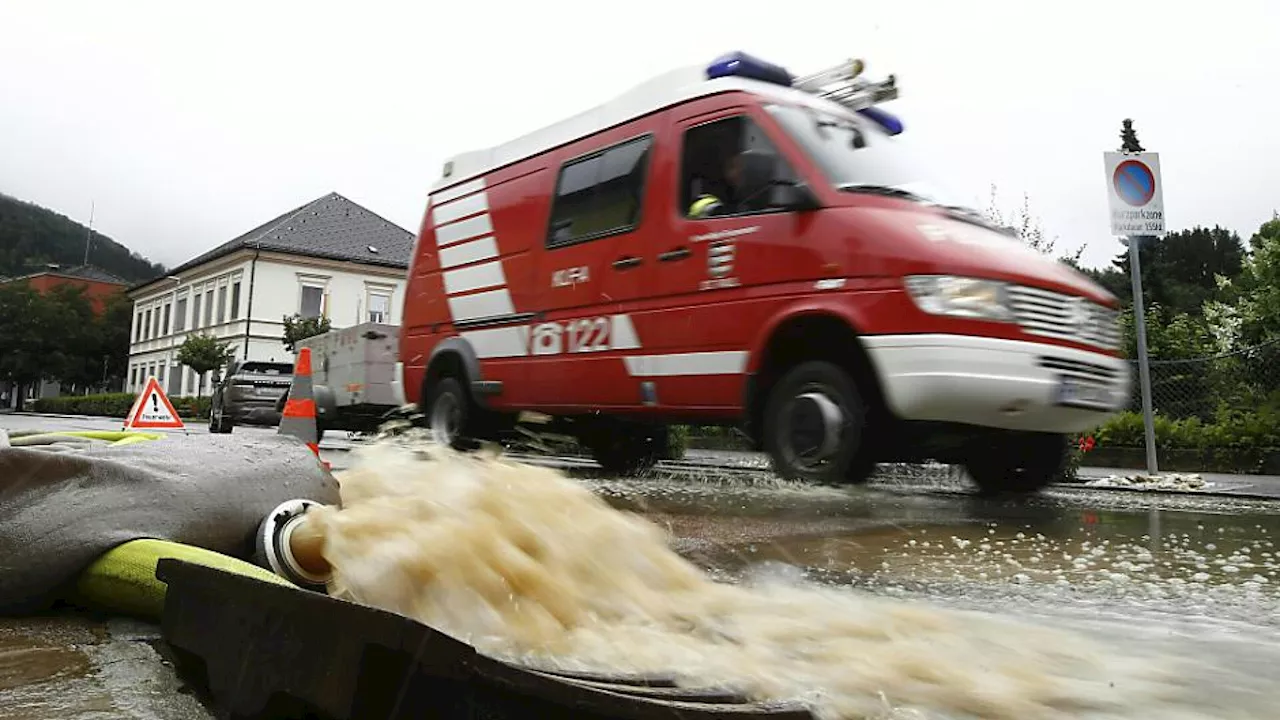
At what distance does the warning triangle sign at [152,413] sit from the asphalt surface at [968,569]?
18.4 feet

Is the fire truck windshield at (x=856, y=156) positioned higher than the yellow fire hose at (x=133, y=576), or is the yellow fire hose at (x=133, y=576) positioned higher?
the fire truck windshield at (x=856, y=156)

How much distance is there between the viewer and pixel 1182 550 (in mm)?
3377

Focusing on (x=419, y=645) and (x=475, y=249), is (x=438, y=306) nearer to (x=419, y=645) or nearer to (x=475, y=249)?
(x=475, y=249)

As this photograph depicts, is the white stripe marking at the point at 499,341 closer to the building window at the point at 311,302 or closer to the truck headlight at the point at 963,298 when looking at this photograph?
the truck headlight at the point at 963,298

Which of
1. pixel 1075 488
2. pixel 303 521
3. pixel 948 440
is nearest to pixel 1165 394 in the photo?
pixel 1075 488

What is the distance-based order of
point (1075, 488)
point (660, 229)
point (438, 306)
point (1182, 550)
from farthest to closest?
point (438, 306) < point (1075, 488) < point (660, 229) < point (1182, 550)

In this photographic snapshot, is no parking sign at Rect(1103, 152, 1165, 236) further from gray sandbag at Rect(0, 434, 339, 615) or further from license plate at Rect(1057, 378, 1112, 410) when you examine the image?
gray sandbag at Rect(0, 434, 339, 615)

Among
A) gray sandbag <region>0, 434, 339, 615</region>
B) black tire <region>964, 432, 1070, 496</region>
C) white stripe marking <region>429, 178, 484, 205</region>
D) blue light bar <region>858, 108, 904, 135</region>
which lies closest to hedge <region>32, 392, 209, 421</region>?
white stripe marking <region>429, 178, 484, 205</region>

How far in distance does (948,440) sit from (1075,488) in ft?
9.84

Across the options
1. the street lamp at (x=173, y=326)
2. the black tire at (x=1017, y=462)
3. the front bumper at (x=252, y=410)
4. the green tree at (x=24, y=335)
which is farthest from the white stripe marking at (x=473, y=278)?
the green tree at (x=24, y=335)

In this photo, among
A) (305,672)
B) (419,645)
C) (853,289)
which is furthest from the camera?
(853,289)

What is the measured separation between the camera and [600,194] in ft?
19.9

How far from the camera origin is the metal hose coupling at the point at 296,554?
1968mm

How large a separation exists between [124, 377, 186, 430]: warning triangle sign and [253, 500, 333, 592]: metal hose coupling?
7.80m
